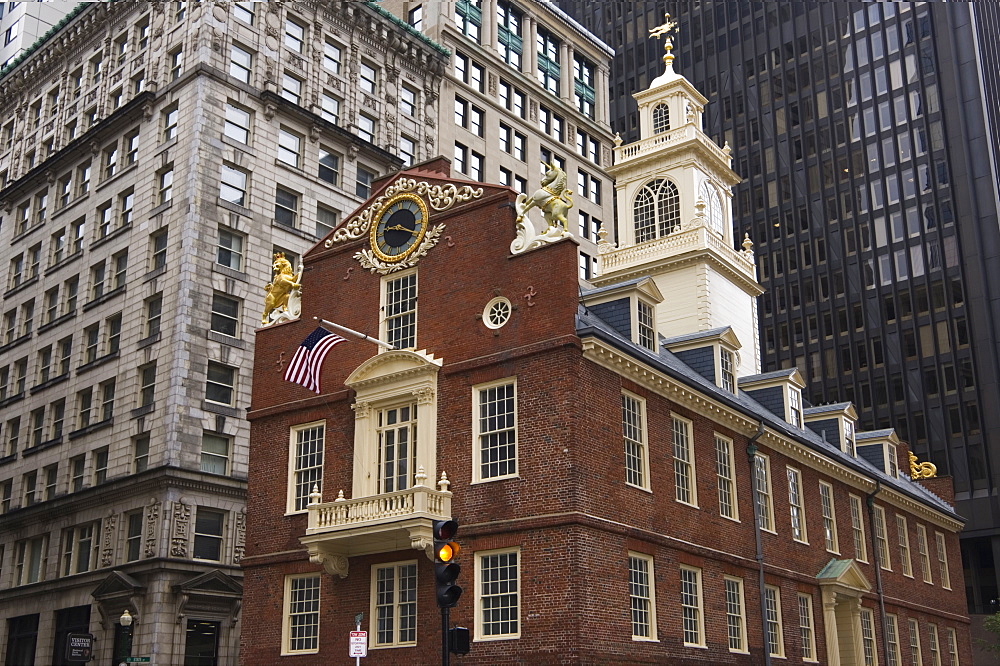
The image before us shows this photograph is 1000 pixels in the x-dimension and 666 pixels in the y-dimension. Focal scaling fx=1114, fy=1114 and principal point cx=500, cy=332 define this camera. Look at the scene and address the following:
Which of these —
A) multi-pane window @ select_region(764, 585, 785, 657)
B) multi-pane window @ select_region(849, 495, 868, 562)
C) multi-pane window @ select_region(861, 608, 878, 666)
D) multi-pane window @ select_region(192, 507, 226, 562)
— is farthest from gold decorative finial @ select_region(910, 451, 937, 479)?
multi-pane window @ select_region(192, 507, 226, 562)

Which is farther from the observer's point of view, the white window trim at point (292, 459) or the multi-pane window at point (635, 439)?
the white window trim at point (292, 459)

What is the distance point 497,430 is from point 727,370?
11.8 meters

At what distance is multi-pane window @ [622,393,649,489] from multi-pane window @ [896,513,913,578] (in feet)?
68.3

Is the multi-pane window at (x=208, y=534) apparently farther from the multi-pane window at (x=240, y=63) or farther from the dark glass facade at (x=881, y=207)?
the dark glass facade at (x=881, y=207)

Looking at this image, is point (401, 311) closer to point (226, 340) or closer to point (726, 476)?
point (726, 476)

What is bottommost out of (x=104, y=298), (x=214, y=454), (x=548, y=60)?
(x=214, y=454)

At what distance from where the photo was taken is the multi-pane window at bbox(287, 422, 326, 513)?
32094 millimetres

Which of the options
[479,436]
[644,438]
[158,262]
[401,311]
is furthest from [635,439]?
[158,262]

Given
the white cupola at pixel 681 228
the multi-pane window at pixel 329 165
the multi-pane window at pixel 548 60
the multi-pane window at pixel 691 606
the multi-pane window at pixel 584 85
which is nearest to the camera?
the multi-pane window at pixel 691 606

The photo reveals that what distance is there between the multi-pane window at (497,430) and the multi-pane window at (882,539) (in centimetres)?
2107

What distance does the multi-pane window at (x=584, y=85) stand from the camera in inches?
3162

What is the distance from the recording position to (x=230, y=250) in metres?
51.2

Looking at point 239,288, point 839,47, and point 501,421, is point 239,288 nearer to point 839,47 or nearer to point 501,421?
point 501,421

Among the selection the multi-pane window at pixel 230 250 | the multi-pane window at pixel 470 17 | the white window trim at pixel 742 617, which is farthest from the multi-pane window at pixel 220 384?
the multi-pane window at pixel 470 17
